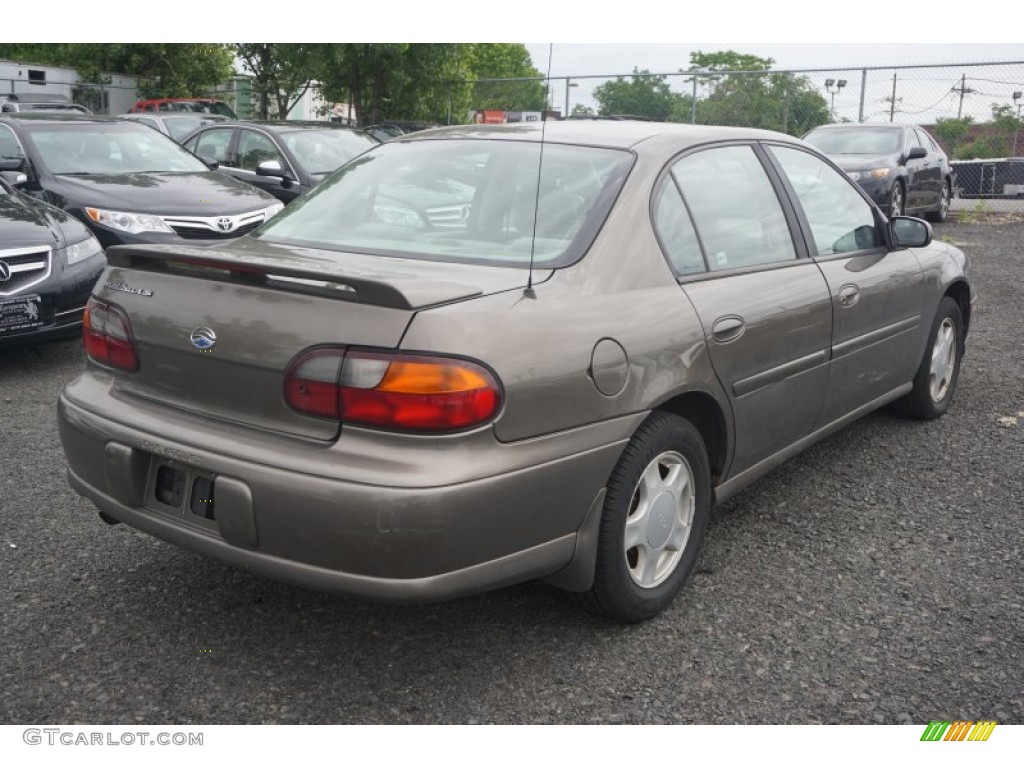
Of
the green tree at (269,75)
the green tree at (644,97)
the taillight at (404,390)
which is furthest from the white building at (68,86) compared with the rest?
the taillight at (404,390)

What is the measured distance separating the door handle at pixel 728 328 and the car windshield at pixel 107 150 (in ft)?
21.9

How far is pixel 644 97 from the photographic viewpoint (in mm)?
19625

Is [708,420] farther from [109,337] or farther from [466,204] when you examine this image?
[109,337]

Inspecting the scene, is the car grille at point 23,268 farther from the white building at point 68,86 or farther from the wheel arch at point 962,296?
the white building at point 68,86

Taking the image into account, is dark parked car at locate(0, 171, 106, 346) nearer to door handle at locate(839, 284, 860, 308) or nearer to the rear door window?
the rear door window

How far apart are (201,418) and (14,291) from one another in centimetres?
397

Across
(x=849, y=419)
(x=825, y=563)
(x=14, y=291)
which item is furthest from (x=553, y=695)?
(x=14, y=291)

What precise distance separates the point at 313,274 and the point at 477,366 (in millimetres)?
493

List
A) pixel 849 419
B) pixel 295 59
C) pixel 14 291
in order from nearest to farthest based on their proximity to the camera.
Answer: pixel 849 419
pixel 14 291
pixel 295 59

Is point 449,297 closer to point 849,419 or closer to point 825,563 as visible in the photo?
point 825,563

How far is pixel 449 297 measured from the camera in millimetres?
2701

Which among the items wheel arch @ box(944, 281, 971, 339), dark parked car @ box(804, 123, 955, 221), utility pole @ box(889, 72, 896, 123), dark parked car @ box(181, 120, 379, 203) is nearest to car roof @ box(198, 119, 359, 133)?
dark parked car @ box(181, 120, 379, 203)

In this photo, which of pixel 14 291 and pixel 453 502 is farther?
pixel 14 291

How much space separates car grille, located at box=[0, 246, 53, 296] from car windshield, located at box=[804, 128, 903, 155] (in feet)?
35.5
